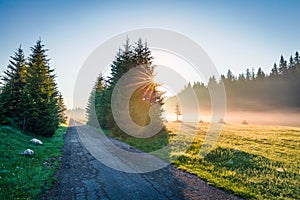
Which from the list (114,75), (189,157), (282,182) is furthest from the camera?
(114,75)

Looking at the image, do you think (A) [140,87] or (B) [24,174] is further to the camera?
(A) [140,87]

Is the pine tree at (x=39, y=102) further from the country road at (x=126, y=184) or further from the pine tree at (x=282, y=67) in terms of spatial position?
the pine tree at (x=282, y=67)

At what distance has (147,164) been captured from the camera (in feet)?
39.9

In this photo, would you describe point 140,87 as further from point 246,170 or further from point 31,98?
A: point 246,170

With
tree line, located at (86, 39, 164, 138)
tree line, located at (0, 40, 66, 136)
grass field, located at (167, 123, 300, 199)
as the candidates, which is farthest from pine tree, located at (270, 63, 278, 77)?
tree line, located at (0, 40, 66, 136)

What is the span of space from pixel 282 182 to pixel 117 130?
2097 centimetres

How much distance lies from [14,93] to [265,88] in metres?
90.2

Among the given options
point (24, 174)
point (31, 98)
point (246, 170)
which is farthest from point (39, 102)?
point (246, 170)

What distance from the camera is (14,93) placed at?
25844mm

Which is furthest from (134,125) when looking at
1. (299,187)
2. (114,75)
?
(299,187)

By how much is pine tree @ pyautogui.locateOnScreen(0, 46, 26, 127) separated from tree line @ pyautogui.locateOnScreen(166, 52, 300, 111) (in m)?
45.4

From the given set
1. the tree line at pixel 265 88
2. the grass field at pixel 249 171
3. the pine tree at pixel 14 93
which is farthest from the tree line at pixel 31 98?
the tree line at pixel 265 88

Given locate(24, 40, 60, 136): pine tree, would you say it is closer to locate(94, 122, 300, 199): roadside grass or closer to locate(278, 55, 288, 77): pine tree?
locate(94, 122, 300, 199): roadside grass

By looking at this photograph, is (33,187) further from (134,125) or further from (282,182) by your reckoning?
(134,125)
